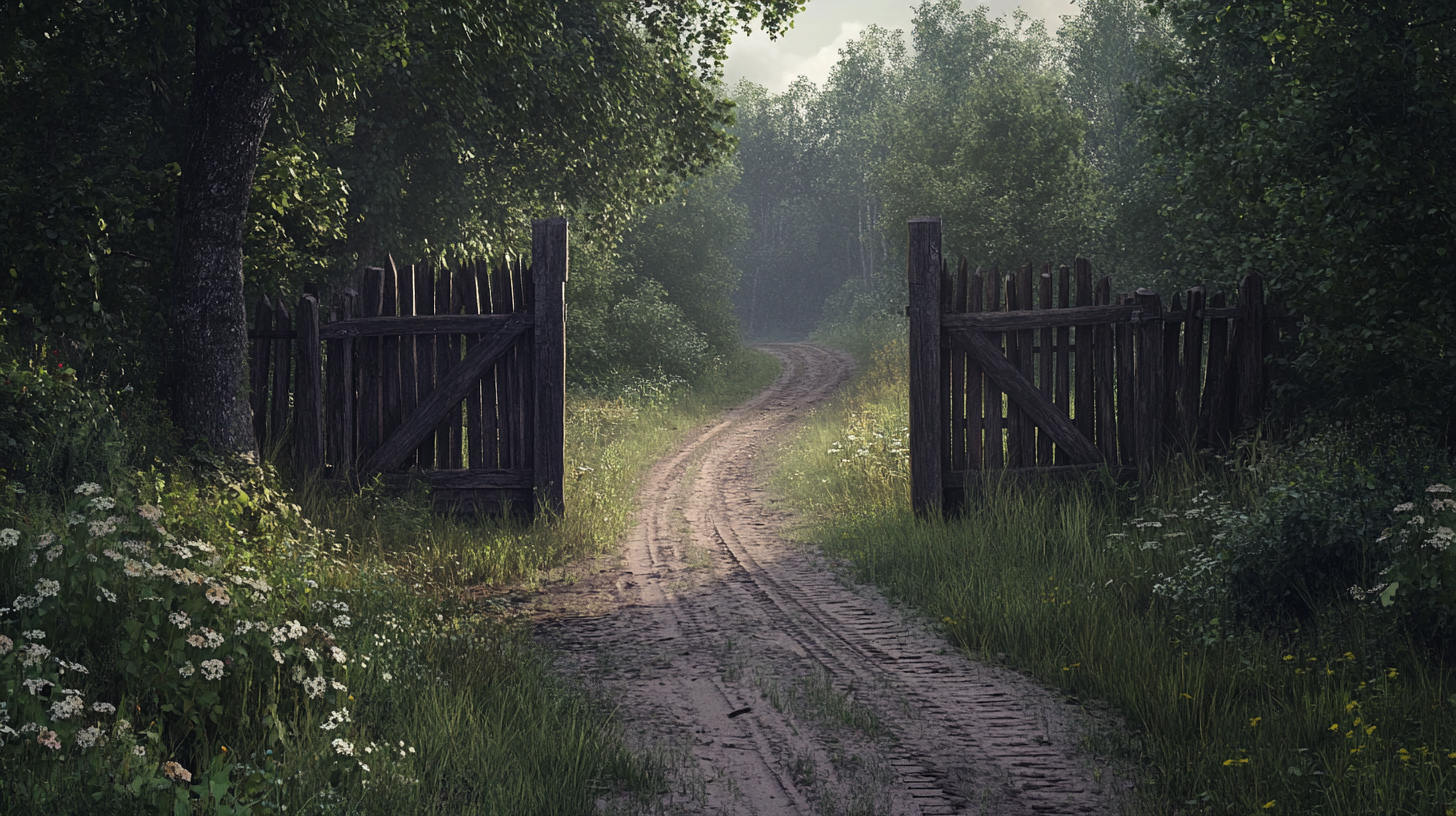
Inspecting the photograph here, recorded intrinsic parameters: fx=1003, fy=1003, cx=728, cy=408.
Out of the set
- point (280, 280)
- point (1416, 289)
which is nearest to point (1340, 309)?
point (1416, 289)

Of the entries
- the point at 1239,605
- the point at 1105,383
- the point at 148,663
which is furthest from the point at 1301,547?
the point at 148,663

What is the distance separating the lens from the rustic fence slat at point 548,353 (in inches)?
354

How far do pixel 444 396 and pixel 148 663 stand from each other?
5.28 meters

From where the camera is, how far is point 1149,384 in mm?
8664

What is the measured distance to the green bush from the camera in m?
5.57

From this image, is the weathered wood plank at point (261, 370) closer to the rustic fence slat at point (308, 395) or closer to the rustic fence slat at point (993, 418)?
the rustic fence slat at point (308, 395)

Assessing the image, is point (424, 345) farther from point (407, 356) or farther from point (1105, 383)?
point (1105, 383)

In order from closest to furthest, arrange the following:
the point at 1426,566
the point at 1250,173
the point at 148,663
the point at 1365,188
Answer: the point at 148,663 < the point at 1426,566 < the point at 1365,188 < the point at 1250,173

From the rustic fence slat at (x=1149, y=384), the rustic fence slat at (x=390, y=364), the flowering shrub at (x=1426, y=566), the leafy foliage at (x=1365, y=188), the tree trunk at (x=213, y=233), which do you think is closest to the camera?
the flowering shrub at (x=1426, y=566)

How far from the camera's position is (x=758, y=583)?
788 centimetres

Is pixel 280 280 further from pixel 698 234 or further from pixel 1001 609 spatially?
A: pixel 698 234

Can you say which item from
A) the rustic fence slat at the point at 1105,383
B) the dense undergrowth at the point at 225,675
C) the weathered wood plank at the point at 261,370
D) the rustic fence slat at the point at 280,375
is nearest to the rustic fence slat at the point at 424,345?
the rustic fence slat at the point at 280,375

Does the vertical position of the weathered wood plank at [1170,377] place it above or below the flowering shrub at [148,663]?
above

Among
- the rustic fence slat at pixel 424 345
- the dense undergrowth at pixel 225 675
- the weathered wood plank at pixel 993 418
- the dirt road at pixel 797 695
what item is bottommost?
the dirt road at pixel 797 695
